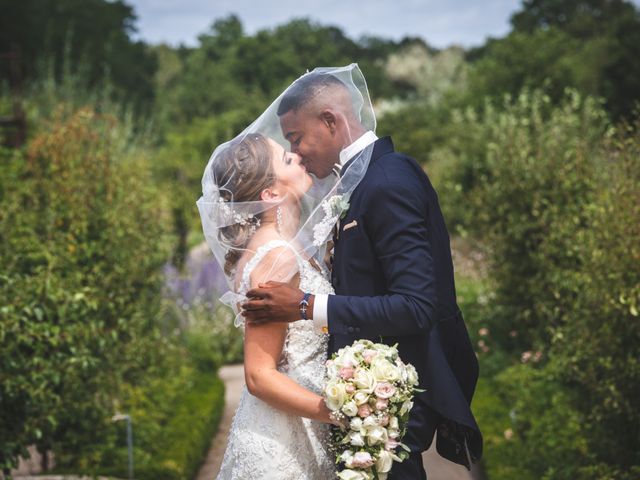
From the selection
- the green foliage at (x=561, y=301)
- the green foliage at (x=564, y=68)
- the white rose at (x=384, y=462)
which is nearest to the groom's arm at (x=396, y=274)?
the white rose at (x=384, y=462)

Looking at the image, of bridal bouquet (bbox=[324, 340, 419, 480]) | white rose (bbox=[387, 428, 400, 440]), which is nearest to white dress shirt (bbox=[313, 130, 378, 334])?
bridal bouquet (bbox=[324, 340, 419, 480])

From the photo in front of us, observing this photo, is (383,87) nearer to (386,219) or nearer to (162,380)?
(162,380)

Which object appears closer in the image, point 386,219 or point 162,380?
point 386,219

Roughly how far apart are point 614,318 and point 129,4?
1866 inches

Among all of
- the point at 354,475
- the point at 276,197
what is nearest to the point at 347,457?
the point at 354,475

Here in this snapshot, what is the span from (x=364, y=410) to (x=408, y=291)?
0.34 m

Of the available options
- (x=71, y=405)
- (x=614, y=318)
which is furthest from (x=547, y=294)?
(x=71, y=405)

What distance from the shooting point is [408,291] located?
2.24 metres

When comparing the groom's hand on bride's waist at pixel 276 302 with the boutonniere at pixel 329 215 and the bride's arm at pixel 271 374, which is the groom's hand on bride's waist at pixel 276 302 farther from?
the boutonniere at pixel 329 215

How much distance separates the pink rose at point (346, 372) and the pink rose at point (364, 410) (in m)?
0.08

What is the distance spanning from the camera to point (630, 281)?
4.57 meters

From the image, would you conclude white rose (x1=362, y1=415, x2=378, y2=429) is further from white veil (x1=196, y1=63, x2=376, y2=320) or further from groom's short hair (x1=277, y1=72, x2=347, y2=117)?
groom's short hair (x1=277, y1=72, x2=347, y2=117)

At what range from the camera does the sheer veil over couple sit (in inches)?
91.1

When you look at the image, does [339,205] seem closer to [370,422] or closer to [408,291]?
[408,291]
